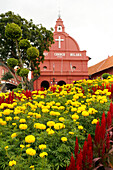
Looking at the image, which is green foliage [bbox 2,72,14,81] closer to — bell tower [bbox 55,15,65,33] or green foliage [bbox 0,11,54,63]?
green foliage [bbox 0,11,54,63]

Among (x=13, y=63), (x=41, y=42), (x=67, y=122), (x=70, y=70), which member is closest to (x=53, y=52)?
(x=70, y=70)

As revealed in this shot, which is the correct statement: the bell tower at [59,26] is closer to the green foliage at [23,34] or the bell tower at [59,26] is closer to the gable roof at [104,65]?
the gable roof at [104,65]

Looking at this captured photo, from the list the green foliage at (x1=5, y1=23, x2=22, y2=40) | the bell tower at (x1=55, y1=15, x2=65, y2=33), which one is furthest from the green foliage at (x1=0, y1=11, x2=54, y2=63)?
the bell tower at (x1=55, y1=15, x2=65, y2=33)

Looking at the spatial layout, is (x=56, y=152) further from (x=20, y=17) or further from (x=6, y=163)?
(x=20, y=17)

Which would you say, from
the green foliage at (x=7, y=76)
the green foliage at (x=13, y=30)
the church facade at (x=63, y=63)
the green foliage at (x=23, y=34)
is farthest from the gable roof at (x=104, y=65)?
the green foliage at (x=13, y=30)

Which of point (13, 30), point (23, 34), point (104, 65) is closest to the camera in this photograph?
point (13, 30)

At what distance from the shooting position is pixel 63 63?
25.6 meters

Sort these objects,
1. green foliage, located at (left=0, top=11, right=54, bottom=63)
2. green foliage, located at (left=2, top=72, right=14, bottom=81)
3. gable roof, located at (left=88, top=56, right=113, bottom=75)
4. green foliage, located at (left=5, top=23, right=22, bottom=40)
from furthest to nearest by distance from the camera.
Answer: gable roof, located at (left=88, top=56, right=113, bottom=75)
green foliage, located at (left=2, top=72, right=14, bottom=81)
green foliage, located at (left=0, top=11, right=54, bottom=63)
green foliage, located at (left=5, top=23, right=22, bottom=40)

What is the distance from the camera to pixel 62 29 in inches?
1059

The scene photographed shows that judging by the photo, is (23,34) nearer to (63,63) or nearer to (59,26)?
(63,63)

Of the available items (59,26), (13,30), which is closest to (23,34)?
(13,30)

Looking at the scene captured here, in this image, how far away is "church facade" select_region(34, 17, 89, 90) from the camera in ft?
82.3

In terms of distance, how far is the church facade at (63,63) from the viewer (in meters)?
25.1

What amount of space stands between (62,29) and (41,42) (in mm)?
12512
